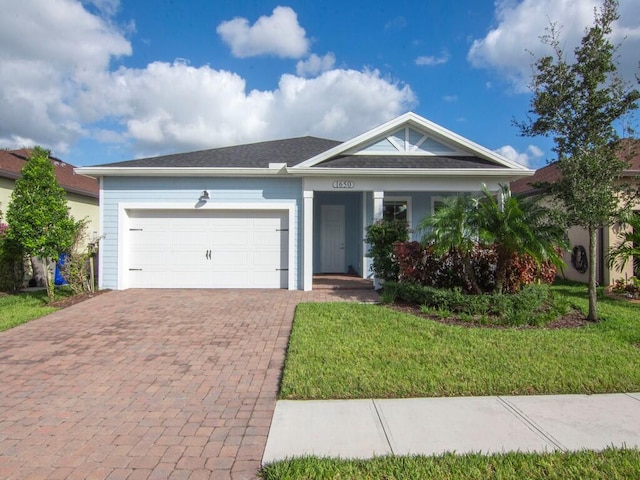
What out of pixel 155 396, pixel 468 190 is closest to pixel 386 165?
pixel 468 190

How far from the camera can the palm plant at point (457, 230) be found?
7.50m

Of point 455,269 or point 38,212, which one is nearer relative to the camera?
point 455,269

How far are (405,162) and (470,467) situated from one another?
29.2 feet

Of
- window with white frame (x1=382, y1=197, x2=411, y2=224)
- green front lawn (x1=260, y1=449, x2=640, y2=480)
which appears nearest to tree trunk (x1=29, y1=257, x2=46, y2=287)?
window with white frame (x1=382, y1=197, x2=411, y2=224)

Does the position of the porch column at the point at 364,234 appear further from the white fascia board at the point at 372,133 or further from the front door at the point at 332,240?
the white fascia board at the point at 372,133

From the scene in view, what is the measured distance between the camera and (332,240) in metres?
13.5

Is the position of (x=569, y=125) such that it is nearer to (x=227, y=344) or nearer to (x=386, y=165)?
(x=386, y=165)

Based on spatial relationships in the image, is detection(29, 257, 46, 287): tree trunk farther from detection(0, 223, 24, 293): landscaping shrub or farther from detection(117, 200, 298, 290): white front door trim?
detection(117, 200, 298, 290): white front door trim

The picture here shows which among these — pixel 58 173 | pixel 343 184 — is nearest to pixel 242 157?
pixel 343 184

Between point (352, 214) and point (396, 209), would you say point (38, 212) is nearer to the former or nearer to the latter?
point (352, 214)

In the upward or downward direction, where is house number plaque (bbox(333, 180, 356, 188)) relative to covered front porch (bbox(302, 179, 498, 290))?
upward

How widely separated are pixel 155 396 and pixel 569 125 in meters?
7.72

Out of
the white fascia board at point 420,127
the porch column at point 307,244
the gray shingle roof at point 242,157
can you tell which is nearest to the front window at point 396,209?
the white fascia board at point 420,127

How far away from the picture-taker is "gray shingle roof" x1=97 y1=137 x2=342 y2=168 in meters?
10.9
